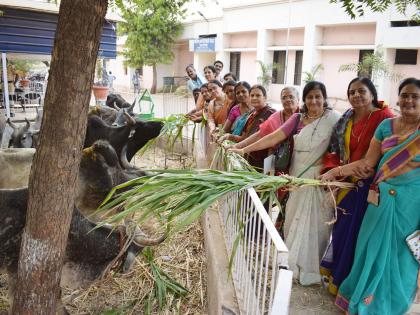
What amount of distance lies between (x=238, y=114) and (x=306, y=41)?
1394 centimetres

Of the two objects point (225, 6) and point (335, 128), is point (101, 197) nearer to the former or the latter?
point (335, 128)

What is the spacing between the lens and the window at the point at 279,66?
1966cm

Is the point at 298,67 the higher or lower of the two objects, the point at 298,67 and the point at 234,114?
the higher

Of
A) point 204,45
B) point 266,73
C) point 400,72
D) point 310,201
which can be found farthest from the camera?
point 204,45

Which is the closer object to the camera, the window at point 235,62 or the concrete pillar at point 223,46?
the window at point 235,62

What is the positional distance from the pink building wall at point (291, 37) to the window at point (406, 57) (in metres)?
4.86

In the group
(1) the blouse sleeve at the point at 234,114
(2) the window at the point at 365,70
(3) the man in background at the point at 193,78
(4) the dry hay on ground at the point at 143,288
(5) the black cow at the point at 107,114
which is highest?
(2) the window at the point at 365,70

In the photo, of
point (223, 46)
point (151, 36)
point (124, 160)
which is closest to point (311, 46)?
point (223, 46)

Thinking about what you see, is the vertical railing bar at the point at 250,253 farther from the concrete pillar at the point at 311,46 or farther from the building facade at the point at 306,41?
the concrete pillar at the point at 311,46

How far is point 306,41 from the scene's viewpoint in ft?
57.3

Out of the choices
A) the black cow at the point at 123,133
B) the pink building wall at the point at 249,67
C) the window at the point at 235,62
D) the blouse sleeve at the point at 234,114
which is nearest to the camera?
the black cow at the point at 123,133

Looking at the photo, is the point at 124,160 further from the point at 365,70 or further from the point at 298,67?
the point at 298,67

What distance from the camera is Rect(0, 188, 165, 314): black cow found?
2.72m

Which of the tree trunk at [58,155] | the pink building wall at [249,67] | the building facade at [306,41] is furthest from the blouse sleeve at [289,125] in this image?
the pink building wall at [249,67]
